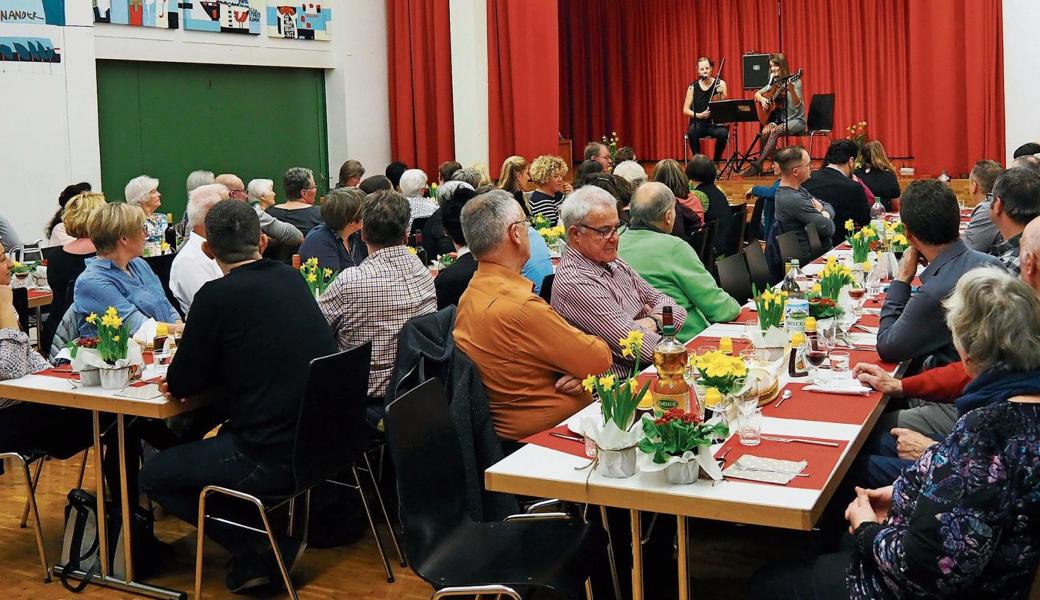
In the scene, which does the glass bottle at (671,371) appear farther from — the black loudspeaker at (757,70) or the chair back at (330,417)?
the black loudspeaker at (757,70)

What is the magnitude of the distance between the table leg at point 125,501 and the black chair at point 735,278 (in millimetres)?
3001

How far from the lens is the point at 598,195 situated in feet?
14.5

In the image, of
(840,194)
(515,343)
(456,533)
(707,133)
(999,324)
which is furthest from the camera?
(707,133)

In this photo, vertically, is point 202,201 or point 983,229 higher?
point 202,201

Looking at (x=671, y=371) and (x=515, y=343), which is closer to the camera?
(x=671, y=371)

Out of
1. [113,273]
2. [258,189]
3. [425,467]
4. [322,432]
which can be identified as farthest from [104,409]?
[258,189]

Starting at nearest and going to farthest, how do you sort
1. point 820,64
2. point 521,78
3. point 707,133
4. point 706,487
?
point 706,487, point 521,78, point 707,133, point 820,64

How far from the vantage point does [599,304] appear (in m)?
4.21

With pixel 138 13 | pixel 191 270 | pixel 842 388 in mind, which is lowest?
pixel 842 388

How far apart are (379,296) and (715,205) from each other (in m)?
4.78

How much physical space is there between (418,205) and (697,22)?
9267 mm

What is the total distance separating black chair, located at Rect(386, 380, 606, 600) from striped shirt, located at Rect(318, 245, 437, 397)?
4.29ft

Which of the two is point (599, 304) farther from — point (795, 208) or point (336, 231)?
point (795, 208)

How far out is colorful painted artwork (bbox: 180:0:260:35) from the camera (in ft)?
37.6
